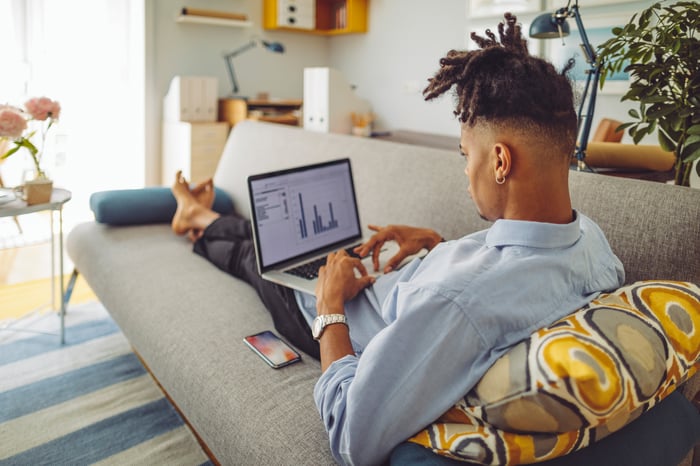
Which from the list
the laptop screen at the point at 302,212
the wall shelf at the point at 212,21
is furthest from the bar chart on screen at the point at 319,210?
the wall shelf at the point at 212,21

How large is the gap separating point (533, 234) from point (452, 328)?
20 centimetres

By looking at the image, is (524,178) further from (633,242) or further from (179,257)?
(179,257)

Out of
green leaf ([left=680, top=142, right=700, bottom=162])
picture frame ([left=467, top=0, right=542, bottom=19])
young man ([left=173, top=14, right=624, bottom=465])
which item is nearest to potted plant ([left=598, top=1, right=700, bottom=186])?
green leaf ([left=680, top=142, right=700, bottom=162])

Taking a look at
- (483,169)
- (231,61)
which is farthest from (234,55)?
(483,169)

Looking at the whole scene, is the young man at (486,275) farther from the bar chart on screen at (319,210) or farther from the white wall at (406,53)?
the white wall at (406,53)

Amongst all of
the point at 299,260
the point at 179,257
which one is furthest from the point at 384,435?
the point at 179,257

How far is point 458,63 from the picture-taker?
0.92 metres

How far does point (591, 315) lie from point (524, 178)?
0.73 feet

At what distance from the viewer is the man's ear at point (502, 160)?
85 centimetres

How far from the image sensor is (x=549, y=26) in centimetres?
176

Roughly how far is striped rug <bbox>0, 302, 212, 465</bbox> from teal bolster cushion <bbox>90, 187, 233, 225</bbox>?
451 mm

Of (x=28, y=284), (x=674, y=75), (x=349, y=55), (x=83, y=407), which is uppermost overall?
(x=349, y=55)

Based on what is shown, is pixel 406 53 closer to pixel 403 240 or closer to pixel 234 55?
pixel 234 55

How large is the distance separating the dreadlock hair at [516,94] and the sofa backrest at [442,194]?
0.46m
